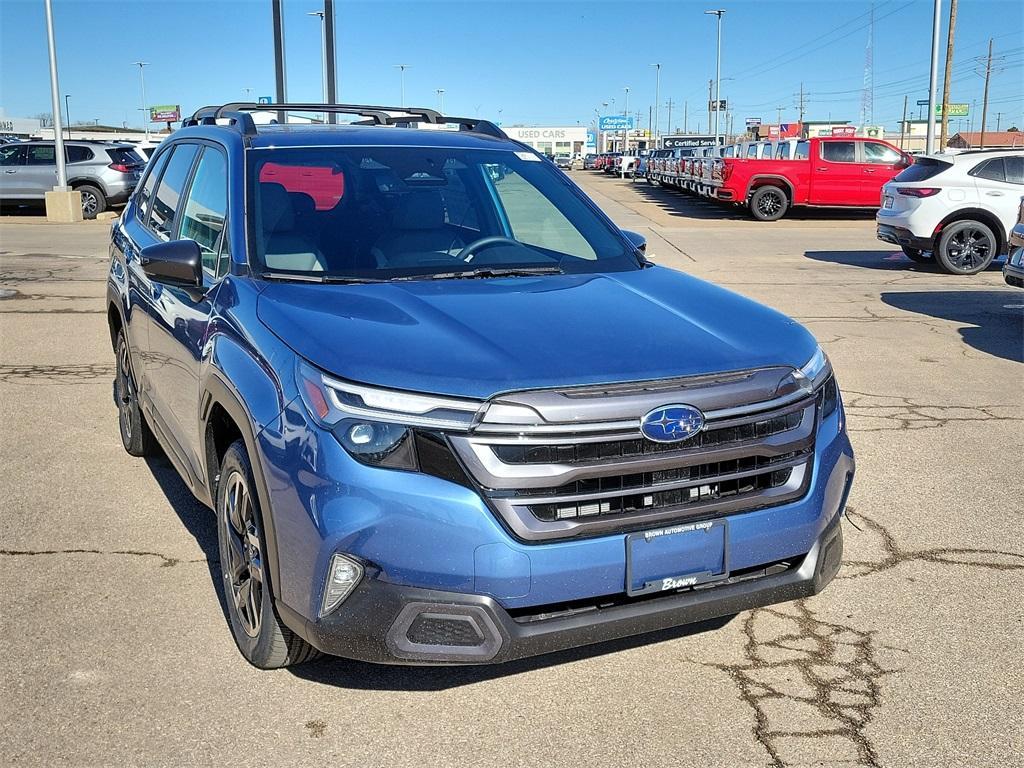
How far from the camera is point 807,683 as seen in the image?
345 centimetres

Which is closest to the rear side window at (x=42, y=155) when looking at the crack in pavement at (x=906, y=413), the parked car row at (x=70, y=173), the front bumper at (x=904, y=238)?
the parked car row at (x=70, y=173)

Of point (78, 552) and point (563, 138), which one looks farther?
point (563, 138)

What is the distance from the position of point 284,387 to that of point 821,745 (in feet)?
6.11

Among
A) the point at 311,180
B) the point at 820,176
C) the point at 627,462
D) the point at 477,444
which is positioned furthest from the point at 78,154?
the point at 627,462

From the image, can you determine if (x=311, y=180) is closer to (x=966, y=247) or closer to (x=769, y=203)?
(x=966, y=247)

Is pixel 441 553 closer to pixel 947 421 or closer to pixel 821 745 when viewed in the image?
pixel 821 745

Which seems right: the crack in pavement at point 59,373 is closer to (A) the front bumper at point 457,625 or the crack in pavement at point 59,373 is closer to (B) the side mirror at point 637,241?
(B) the side mirror at point 637,241

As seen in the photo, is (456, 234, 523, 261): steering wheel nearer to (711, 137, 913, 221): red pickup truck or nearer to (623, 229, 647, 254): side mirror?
(623, 229, 647, 254): side mirror

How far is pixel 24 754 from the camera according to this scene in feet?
9.86

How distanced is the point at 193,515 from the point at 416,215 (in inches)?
71.9

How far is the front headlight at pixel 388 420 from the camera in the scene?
281cm

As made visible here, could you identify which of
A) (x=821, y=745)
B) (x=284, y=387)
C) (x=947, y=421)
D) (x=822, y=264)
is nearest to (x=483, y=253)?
(x=284, y=387)

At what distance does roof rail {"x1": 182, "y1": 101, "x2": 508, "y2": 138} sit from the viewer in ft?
15.4

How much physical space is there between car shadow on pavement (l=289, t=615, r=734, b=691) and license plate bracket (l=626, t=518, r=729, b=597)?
63 cm
